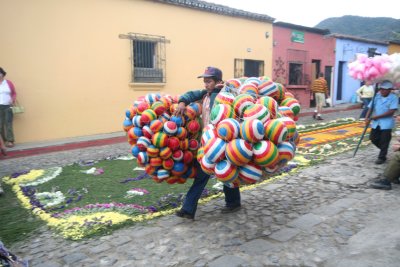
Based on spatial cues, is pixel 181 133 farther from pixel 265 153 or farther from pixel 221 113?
pixel 265 153

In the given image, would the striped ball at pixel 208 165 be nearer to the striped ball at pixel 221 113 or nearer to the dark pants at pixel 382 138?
the striped ball at pixel 221 113

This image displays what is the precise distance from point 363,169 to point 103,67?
7.53 meters

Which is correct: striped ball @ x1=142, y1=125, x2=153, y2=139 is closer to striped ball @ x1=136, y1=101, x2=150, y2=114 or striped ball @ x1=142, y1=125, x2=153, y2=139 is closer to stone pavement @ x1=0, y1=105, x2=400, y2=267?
striped ball @ x1=136, y1=101, x2=150, y2=114

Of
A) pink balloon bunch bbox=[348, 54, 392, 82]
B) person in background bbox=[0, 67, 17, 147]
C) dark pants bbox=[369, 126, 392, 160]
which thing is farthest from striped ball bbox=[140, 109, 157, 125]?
person in background bbox=[0, 67, 17, 147]

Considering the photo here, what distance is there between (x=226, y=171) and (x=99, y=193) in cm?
270

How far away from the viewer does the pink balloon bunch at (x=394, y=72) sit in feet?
19.3

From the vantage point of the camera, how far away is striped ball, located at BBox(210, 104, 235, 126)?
314cm

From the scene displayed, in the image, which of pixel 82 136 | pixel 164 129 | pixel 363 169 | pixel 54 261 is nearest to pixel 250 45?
pixel 82 136

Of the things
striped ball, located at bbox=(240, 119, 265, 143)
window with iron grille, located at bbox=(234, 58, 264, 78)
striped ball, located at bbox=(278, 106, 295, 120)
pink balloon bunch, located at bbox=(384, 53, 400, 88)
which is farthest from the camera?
window with iron grille, located at bbox=(234, 58, 264, 78)

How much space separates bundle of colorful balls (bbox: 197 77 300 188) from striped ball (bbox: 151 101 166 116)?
842mm

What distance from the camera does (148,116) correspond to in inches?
151

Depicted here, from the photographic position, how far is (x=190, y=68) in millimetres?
12555

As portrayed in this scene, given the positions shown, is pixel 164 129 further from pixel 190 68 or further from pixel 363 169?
pixel 190 68

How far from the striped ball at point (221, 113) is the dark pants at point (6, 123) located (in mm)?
7051
